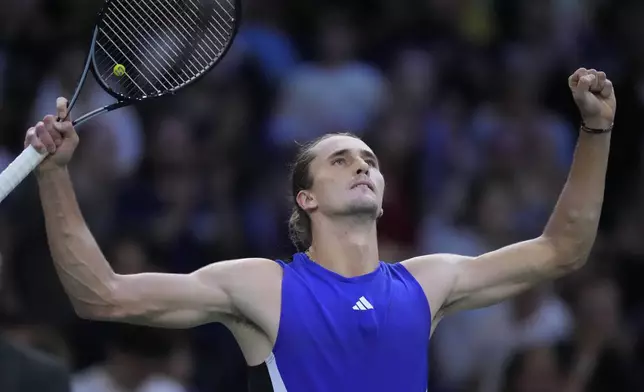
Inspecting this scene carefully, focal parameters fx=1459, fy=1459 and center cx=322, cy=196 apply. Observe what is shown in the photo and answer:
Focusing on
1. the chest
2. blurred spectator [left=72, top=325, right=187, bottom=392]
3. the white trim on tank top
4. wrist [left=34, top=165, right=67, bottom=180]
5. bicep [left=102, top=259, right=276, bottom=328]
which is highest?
wrist [left=34, top=165, right=67, bottom=180]

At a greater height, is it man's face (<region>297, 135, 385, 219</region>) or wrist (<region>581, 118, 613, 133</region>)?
wrist (<region>581, 118, 613, 133</region>)

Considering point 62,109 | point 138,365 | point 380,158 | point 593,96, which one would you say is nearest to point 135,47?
point 62,109

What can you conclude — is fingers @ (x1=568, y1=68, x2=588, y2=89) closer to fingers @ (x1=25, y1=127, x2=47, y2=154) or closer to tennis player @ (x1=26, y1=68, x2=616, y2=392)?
tennis player @ (x1=26, y1=68, x2=616, y2=392)

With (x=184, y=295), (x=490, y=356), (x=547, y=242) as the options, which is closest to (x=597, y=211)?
(x=547, y=242)

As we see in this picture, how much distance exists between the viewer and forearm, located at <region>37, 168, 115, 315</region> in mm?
5297

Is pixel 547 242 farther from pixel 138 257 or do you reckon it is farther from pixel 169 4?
pixel 138 257

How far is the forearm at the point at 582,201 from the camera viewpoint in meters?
5.97

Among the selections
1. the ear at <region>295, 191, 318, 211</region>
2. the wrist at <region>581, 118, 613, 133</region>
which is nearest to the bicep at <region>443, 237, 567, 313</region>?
the wrist at <region>581, 118, 613, 133</region>

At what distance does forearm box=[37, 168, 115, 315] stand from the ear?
3.42 feet

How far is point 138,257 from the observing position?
8.90 metres

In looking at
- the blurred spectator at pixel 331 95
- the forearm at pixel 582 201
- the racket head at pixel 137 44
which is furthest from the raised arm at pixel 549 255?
the blurred spectator at pixel 331 95

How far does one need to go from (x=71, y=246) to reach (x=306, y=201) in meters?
1.15

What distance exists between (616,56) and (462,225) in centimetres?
250

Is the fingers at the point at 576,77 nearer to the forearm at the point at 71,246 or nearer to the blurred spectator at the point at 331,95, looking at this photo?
the forearm at the point at 71,246
